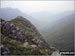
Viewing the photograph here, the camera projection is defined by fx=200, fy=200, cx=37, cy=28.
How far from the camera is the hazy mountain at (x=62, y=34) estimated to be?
7.05 meters

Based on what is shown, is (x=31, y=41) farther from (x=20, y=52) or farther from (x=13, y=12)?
(x=13, y=12)

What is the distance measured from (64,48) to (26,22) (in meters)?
1.63

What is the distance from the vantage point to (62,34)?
7125 mm

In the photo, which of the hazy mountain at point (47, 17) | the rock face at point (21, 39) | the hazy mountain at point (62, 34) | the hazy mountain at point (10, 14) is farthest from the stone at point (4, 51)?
the hazy mountain at point (47, 17)

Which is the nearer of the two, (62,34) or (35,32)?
(35,32)

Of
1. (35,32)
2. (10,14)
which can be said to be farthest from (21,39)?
(10,14)

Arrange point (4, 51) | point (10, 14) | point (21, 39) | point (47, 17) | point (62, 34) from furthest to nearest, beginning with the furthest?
point (47, 17) < point (62, 34) < point (10, 14) < point (21, 39) < point (4, 51)

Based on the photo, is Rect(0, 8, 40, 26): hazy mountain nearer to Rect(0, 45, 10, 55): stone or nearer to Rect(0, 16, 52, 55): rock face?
Rect(0, 16, 52, 55): rock face

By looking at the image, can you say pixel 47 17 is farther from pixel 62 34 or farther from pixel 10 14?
pixel 10 14

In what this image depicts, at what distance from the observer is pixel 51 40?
706 cm

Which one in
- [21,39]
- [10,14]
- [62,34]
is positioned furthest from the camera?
[62,34]

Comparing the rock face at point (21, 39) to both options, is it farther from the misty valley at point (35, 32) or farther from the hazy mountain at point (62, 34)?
the hazy mountain at point (62, 34)

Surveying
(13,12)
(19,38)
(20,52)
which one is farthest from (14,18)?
(20,52)

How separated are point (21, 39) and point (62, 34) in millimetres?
1514
